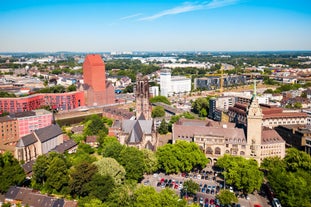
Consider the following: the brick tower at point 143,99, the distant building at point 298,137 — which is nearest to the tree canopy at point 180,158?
the brick tower at point 143,99

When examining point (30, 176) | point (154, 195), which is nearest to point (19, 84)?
point (30, 176)

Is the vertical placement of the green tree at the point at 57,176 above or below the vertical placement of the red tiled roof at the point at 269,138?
below

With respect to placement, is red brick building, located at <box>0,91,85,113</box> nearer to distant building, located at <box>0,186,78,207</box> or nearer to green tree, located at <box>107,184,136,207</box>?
distant building, located at <box>0,186,78,207</box>

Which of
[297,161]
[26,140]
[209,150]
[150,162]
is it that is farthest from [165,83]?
[297,161]

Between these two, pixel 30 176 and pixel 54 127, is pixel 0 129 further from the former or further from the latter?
pixel 30 176

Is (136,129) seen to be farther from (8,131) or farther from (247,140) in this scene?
(8,131)

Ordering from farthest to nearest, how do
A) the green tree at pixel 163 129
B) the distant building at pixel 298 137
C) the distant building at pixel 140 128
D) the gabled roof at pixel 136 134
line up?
the green tree at pixel 163 129 < the distant building at pixel 298 137 < the distant building at pixel 140 128 < the gabled roof at pixel 136 134

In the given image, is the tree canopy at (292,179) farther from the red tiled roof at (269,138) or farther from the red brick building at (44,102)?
the red brick building at (44,102)
